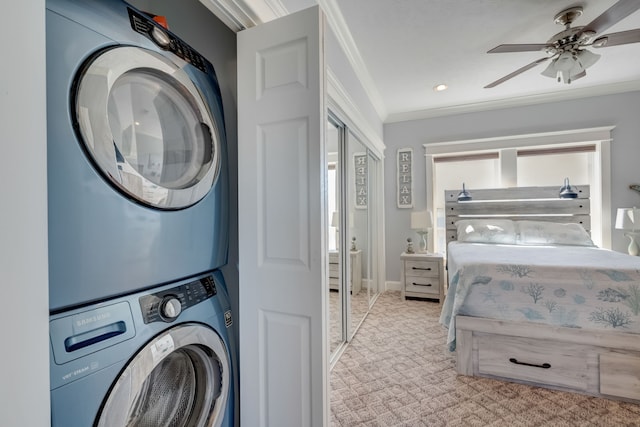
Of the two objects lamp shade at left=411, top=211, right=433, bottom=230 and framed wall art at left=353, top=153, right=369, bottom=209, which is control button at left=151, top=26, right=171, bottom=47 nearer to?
framed wall art at left=353, top=153, right=369, bottom=209

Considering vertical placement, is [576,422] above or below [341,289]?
below

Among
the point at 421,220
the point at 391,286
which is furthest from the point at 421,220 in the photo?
the point at 391,286

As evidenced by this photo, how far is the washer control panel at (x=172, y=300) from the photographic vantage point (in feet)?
2.63

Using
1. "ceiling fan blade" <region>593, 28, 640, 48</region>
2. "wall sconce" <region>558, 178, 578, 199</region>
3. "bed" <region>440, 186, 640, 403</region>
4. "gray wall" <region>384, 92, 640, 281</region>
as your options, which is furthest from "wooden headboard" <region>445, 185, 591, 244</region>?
"ceiling fan blade" <region>593, 28, 640, 48</region>

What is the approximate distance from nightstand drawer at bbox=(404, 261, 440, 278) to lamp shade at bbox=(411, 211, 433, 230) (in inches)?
18.3

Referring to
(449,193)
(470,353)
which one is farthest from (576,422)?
(449,193)

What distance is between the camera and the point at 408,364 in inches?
85.5

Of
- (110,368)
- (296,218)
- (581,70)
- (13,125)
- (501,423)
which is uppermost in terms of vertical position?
(581,70)

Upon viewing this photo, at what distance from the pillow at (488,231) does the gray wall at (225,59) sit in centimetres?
317

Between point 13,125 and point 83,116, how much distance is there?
287 mm

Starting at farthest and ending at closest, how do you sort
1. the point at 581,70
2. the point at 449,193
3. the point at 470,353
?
1. the point at 449,193
2. the point at 581,70
3. the point at 470,353

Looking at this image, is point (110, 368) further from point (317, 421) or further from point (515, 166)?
point (515, 166)

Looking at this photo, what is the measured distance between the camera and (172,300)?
0.86 meters

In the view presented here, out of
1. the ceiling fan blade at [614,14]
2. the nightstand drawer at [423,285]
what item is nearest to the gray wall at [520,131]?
the nightstand drawer at [423,285]
